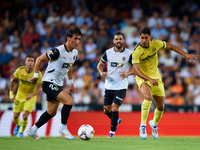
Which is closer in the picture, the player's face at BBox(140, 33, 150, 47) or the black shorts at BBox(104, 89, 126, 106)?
the player's face at BBox(140, 33, 150, 47)

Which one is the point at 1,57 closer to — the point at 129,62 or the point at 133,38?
the point at 133,38

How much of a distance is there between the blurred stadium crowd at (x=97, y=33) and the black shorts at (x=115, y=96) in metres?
4.04

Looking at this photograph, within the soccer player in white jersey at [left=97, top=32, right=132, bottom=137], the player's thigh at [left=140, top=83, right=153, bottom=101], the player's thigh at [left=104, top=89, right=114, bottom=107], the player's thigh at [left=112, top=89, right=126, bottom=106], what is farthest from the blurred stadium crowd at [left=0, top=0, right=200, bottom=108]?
the player's thigh at [left=140, top=83, right=153, bottom=101]

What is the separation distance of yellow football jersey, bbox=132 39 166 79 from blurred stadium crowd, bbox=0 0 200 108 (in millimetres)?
5239

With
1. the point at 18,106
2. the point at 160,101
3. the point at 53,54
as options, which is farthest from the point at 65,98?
the point at 18,106

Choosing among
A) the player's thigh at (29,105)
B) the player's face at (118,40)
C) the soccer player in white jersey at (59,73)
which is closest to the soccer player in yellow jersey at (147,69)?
the player's face at (118,40)

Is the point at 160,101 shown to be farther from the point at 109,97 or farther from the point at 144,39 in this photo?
the point at 144,39

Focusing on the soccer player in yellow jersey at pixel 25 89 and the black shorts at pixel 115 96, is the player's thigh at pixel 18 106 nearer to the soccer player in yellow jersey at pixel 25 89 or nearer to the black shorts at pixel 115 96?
the soccer player in yellow jersey at pixel 25 89

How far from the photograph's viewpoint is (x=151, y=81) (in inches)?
314

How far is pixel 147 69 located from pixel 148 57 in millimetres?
327

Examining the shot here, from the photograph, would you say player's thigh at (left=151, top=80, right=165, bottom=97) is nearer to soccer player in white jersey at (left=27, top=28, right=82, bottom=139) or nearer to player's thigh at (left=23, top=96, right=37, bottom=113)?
soccer player in white jersey at (left=27, top=28, right=82, bottom=139)

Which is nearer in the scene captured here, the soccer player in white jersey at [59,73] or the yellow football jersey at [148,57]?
the soccer player in white jersey at [59,73]

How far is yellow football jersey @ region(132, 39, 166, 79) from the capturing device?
8500mm

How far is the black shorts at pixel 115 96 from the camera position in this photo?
365 inches
